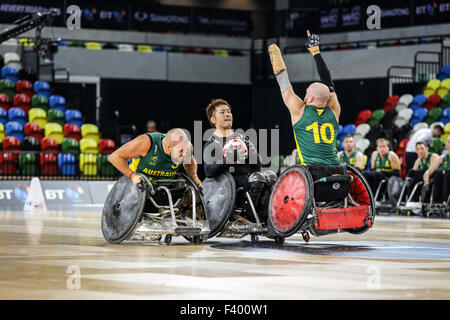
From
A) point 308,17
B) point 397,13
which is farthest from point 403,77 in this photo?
point 308,17

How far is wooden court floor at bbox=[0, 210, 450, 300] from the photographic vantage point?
19.6 ft

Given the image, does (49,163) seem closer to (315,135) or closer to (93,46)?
(93,46)

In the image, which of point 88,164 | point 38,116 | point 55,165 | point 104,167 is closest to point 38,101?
point 38,116

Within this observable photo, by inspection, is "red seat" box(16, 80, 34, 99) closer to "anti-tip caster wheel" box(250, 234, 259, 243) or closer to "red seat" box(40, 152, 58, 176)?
"red seat" box(40, 152, 58, 176)

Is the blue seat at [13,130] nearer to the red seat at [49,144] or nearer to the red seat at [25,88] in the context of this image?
the red seat at [49,144]

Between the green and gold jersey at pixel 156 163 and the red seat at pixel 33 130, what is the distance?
53.0ft

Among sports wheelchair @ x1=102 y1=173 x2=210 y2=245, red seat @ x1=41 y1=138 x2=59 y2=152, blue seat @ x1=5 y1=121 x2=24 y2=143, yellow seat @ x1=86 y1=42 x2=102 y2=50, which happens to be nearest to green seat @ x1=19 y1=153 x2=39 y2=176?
red seat @ x1=41 y1=138 x2=59 y2=152

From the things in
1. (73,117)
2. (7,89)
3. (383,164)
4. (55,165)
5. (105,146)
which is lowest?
(55,165)

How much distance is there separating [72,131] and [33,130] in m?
1.22

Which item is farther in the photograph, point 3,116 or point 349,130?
point 349,130

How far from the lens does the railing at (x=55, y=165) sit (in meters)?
24.3

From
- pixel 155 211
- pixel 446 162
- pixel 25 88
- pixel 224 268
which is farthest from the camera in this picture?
pixel 25 88

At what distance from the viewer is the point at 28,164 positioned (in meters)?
24.7

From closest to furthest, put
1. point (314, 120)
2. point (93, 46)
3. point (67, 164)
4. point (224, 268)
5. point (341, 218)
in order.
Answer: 1. point (224, 268)
2. point (341, 218)
3. point (314, 120)
4. point (67, 164)
5. point (93, 46)
